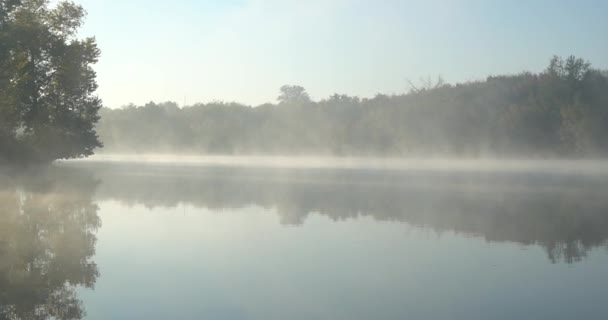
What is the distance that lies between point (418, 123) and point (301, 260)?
6494 cm

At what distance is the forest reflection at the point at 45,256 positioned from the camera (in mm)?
7570

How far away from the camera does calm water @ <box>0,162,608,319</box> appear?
7723 mm

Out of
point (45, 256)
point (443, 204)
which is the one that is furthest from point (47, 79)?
point (45, 256)

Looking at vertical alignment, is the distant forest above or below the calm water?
above

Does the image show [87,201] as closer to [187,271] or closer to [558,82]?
[187,271]

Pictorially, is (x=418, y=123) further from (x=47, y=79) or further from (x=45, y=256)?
(x=45, y=256)

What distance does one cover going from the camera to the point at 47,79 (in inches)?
1523

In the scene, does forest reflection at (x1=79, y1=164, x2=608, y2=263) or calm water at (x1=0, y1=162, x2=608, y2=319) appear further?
forest reflection at (x1=79, y1=164, x2=608, y2=263)

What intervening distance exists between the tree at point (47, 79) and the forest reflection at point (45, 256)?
1784 cm

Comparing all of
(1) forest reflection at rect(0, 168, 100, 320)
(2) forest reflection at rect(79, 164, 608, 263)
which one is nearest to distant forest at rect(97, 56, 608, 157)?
(2) forest reflection at rect(79, 164, 608, 263)

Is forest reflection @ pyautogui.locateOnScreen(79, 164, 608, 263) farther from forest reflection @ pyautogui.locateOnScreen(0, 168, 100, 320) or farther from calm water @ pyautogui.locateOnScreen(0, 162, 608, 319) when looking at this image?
forest reflection @ pyautogui.locateOnScreen(0, 168, 100, 320)

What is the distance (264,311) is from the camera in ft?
24.8

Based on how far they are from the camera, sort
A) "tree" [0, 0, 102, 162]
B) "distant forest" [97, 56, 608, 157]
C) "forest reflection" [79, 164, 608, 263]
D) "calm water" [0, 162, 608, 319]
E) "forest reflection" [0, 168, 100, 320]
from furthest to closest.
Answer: "distant forest" [97, 56, 608, 157], "tree" [0, 0, 102, 162], "forest reflection" [79, 164, 608, 263], "calm water" [0, 162, 608, 319], "forest reflection" [0, 168, 100, 320]

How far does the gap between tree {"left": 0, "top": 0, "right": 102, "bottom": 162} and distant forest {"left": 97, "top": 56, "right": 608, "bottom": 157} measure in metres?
42.1
